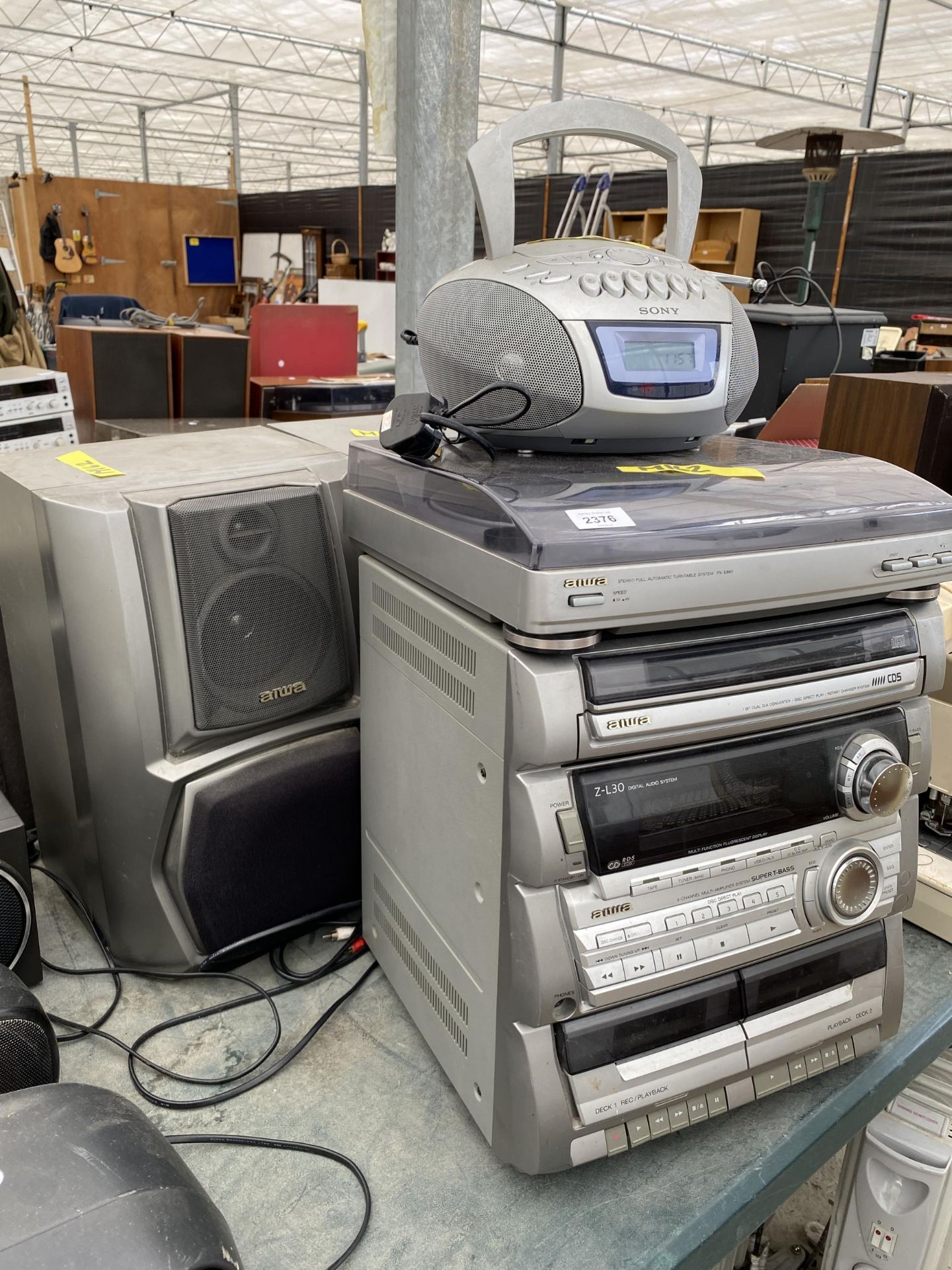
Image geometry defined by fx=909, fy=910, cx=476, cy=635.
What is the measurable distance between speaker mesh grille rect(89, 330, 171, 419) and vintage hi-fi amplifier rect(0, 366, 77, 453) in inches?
16.1

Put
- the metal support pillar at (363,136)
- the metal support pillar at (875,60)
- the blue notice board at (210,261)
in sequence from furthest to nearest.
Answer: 1. the metal support pillar at (363,136)
2. the blue notice board at (210,261)
3. the metal support pillar at (875,60)

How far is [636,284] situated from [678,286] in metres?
0.03

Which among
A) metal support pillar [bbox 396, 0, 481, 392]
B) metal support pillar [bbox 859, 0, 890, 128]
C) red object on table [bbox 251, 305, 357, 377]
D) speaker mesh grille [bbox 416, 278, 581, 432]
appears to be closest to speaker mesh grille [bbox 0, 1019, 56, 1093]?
speaker mesh grille [bbox 416, 278, 581, 432]

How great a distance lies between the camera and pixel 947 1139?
2.61 ft

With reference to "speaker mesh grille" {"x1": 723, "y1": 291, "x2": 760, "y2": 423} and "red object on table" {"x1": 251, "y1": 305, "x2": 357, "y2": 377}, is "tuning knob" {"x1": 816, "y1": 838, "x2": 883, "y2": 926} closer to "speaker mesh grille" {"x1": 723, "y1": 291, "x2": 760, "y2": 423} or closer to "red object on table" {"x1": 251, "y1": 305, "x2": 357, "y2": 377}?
"speaker mesh grille" {"x1": 723, "y1": 291, "x2": 760, "y2": 423}

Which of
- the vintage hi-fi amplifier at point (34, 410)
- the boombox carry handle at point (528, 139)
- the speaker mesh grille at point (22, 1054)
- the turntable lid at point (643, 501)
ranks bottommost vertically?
the speaker mesh grille at point (22, 1054)

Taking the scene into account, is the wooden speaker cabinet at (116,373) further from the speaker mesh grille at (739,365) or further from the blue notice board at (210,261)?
the blue notice board at (210,261)

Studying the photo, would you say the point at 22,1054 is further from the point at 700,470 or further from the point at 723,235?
the point at 723,235

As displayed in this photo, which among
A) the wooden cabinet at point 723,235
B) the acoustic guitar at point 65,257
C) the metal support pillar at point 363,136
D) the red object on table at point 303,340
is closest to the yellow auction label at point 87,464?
the red object on table at point 303,340

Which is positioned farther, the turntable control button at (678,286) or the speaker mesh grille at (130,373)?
the speaker mesh grille at (130,373)

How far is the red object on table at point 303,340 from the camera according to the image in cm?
200

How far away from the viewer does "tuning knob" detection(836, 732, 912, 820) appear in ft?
1.73

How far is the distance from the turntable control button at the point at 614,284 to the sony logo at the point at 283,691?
1.17ft

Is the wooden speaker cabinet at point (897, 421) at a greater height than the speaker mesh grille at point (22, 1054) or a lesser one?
greater
